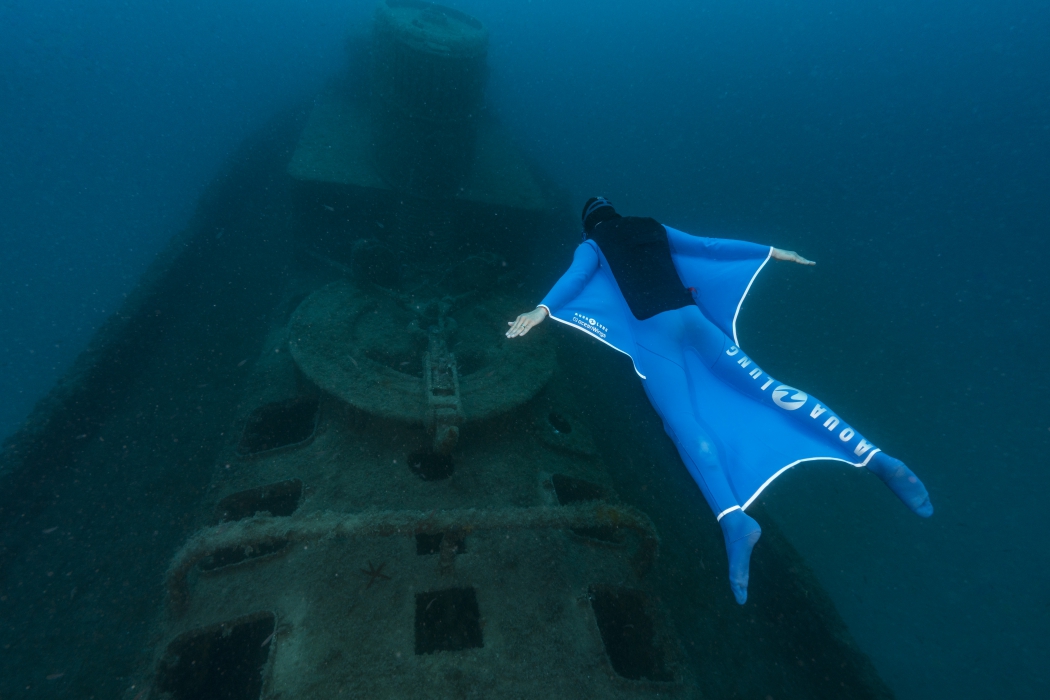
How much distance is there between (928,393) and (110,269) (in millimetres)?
82461

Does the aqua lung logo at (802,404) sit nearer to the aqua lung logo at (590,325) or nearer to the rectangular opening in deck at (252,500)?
the aqua lung logo at (590,325)

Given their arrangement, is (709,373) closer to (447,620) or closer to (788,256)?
(788,256)

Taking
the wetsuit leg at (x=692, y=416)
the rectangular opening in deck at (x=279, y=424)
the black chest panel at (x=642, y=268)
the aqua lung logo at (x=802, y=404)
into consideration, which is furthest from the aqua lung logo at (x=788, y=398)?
the rectangular opening in deck at (x=279, y=424)

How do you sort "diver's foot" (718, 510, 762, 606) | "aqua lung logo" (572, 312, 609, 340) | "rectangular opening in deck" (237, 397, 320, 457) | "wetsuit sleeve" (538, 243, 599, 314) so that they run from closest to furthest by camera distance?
"diver's foot" (718, 510, 762, 606) → "wetsuit sleeve" (538, 243, 599, 314) → "aqua lung logo" (572, 312, 609, 340) → "rectangular opening in deck" (237, 397, 320, 457)

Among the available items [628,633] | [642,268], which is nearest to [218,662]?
[628,633]

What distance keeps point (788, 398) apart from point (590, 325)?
153cm

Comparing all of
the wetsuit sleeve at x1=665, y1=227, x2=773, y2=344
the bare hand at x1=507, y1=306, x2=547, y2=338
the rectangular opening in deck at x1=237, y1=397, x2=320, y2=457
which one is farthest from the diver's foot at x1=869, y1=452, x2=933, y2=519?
the rectangular opening in deck at x1=237, y1=397, x2=320, y2=457

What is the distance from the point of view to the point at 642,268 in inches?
146

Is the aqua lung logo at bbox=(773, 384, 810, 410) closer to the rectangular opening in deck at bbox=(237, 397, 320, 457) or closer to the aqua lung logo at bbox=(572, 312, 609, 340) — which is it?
the aqua lung logo at bbox=(572, 312, 609, 340)

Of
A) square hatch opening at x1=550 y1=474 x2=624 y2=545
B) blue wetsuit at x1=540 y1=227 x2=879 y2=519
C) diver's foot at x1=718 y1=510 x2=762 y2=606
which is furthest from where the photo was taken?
square hatch opening at x1=550 y1=474 x2=624 y2=545

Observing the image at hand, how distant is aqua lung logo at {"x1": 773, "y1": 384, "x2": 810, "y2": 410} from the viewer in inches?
120

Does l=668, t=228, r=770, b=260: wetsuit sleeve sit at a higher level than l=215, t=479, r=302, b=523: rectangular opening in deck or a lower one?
higher

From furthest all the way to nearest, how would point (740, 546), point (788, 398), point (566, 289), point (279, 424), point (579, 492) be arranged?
point (279, 424) → point (579, 492) → point (566, 289) → point (788, 398) → point (740, 546)

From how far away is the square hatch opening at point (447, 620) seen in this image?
3115mm
